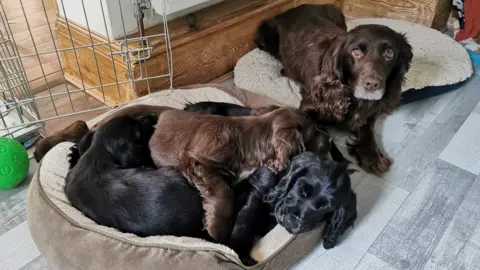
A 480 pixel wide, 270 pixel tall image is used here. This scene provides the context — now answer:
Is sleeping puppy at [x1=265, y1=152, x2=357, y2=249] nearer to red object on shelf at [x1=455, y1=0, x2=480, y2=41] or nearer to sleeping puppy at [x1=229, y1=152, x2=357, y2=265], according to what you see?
sleeping puppy at [x1=229, y1=152, x2=357, y2=265]

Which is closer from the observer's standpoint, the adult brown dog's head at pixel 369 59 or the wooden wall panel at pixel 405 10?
the adult brown dog's head at pixel 369 59

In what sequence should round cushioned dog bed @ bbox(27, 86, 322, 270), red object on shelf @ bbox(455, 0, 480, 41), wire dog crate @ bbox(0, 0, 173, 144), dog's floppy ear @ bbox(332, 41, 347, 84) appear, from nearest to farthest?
round cushioned dog bed @ bbox(27, 86, 322, 270) → dog's floppy ear @ bbox(332, 41, 347, 84) → wire dog crate @ bbox(0, 0, 173, 144) → red object on shelf @ bbox(455, 0, 480, 41)

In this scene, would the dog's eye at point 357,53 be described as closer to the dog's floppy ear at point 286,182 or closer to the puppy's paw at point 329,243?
the dog's floppy ear at point 286,182

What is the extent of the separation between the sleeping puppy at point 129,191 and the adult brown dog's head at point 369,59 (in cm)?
78

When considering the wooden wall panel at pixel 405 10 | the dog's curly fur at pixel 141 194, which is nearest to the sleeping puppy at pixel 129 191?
the dog's curly fur at pixel 141 194

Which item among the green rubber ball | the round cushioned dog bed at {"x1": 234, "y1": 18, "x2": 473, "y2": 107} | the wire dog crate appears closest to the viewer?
the green rubber ball

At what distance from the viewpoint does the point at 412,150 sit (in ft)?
6.20

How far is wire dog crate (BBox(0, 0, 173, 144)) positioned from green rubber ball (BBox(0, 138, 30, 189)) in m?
0.25

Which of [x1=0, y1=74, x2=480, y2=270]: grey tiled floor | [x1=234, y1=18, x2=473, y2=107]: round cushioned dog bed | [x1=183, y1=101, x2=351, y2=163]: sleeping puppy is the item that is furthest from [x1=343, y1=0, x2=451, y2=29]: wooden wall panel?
[x1=183, y1=101, x2=351, y2=163]: sleeping puppy

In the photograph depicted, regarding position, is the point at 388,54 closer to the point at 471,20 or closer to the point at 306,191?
the point at 306,191

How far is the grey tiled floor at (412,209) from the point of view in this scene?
1.43 m

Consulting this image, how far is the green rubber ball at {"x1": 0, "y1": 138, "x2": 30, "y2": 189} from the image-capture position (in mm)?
1552

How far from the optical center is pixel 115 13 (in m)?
1.98

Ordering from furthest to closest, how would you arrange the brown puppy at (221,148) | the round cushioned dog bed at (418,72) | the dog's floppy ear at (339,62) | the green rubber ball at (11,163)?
the round cushioned dog bed at (418,72), the dog's floppy ear at (339,62), the green rubber ball at (11,163), the brown puppy at (221,148)
